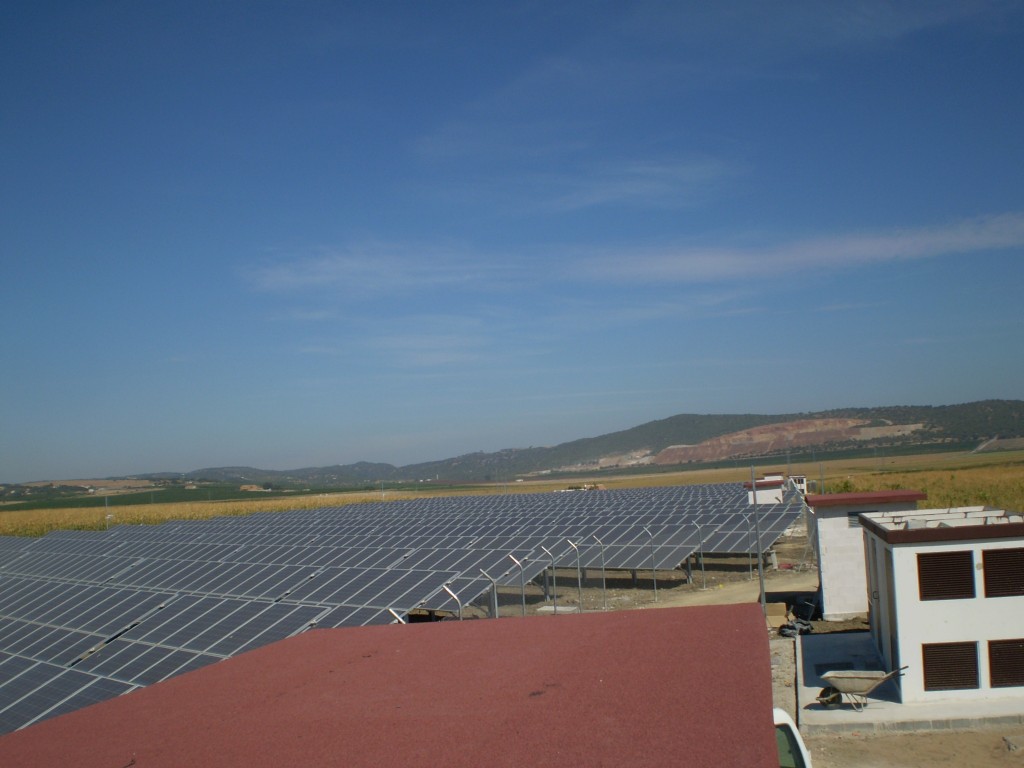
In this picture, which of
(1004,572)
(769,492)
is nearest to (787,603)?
(1004,572)

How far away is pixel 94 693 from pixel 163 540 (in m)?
26.6

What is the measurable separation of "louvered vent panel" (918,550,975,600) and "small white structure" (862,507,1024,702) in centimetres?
2

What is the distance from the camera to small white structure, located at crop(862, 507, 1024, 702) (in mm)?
13609

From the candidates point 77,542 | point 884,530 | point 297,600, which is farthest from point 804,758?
point 77,542

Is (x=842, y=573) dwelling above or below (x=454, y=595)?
below

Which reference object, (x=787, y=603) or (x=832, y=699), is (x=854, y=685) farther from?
(x=787, y=603)

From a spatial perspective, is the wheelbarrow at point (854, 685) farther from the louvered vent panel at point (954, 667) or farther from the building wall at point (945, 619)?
the louvered vent panel at point (954, 667)

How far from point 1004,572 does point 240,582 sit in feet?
53.0

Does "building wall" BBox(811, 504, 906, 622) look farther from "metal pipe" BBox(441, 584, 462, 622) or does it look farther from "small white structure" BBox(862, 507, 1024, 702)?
"metal pipe" BBox(441, 584, 462, 622)

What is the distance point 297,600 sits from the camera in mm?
16047

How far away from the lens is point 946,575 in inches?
542

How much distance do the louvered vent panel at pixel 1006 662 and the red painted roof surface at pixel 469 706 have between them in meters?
7.07

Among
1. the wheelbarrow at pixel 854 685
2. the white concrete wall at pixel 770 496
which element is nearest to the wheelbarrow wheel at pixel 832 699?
the wheelbarrow at pixel 854 685

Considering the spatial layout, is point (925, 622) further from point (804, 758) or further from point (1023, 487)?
point (1023, 487)
